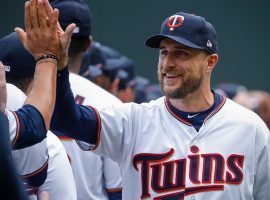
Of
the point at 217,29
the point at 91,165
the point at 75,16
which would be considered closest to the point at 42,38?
the point at 91,165

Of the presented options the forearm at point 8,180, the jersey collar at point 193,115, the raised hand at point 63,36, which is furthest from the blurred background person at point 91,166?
the forearm at point 8,180

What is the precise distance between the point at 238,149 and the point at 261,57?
1031 cm

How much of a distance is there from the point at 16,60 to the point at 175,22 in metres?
0.78

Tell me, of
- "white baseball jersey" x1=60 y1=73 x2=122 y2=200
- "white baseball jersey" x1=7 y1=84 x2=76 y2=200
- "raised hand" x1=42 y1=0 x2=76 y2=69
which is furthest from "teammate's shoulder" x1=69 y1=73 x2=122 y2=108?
"raised hand" x1=42 y1=0 x2=76 y2=69

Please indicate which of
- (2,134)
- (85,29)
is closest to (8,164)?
(2,134)

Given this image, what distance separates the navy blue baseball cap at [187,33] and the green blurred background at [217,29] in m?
8.88

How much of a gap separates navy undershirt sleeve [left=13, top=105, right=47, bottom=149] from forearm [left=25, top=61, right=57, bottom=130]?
22 millimetres

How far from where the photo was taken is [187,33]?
132 inches

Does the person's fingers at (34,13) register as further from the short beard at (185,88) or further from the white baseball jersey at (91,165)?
the white baseball jersey at (91,165)

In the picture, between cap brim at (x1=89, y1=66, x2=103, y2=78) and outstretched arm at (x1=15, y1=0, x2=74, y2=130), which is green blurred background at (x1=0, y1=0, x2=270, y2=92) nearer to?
cap brim at (x1=89, y1=66, x2=103, y2=78)

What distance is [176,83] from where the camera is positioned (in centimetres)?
333

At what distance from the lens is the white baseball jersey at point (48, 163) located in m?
2.77

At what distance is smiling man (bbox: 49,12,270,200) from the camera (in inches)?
125

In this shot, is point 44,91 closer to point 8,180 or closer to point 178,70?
point 178,70
